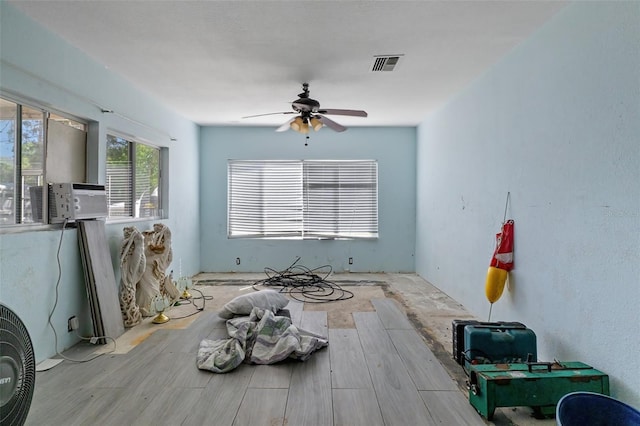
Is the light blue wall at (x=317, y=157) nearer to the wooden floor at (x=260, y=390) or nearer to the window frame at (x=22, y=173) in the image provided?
the wooden floor at (x=260, y=390)

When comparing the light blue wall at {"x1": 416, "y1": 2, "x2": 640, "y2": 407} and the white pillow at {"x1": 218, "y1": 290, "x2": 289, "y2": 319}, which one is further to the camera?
the white pillow at {"x1": 218, "y1": 290, "x2": 289, "y2": 319}

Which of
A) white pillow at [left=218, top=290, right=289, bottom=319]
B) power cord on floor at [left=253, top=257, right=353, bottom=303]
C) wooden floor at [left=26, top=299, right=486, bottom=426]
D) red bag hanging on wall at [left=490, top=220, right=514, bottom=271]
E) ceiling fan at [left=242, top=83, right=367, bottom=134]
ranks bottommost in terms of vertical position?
wooden floor at [left=26, top=299, right=486, bottom=426]

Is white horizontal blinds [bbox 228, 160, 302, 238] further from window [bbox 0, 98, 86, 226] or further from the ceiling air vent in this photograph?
window [bbox 0, 98, 86, 226]

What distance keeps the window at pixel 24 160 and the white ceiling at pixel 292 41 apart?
72cm

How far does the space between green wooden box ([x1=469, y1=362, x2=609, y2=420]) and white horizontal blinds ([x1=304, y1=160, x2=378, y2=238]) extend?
4052mm

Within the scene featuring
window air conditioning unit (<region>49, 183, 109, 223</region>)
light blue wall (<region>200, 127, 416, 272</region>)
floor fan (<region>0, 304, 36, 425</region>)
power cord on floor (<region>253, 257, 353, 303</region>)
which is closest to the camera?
floor fan (<region>0, 304, 36, 425</region>)

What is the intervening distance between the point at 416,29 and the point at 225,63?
1.79 metres

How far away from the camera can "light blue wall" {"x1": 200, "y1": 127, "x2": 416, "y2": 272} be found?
586cm

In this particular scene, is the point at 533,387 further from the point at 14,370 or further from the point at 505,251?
the point at 14,370

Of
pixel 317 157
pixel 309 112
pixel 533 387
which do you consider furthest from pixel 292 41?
pixel 317 157

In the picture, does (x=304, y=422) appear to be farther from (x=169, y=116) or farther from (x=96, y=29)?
(x=169, y=116)

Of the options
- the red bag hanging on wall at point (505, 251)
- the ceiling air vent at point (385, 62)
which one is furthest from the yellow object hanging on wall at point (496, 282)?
the ceiling air vent at point (385, 62)

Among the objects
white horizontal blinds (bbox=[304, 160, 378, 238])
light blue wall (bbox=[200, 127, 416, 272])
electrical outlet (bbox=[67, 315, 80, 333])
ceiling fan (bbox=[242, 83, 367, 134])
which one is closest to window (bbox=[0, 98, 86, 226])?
electrical outlet (bbox=[67, 315, 80, 333])

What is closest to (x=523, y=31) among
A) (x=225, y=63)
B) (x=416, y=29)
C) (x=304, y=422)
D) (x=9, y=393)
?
(x=416, y=29)
